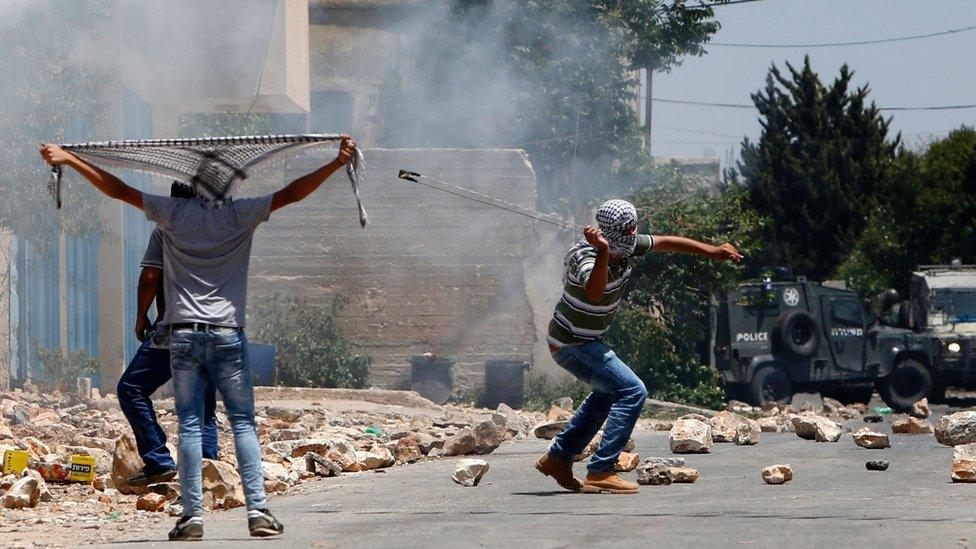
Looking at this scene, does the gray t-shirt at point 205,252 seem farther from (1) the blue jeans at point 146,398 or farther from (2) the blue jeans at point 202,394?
(1) the blue jeans at point 146,398

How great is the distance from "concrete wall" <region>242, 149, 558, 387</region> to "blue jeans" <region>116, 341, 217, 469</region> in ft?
45.0

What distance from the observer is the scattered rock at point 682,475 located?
759 cm

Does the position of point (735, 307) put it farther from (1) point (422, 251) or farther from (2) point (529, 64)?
(2) point (529, 64)

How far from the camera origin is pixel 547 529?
5684 millimetres

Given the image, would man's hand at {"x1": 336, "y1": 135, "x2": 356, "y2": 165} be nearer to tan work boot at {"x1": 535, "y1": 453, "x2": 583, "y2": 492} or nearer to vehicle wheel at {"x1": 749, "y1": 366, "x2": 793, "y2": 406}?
tan work boot at {"x1": 535, "y1": 453, "x2": 583, "y2": 492}

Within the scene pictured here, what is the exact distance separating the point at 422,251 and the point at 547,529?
50.0ft

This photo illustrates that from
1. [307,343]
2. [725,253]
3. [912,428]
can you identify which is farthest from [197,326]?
[307,343]

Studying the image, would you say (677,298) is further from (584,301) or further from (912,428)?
(584,301)

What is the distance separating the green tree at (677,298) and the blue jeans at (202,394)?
15.5 m

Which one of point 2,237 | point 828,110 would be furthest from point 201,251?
point 828,110

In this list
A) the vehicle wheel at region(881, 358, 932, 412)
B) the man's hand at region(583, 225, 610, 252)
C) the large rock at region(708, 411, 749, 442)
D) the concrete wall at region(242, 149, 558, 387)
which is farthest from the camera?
the vehicle wheel at region(881, 358, 932, 412)

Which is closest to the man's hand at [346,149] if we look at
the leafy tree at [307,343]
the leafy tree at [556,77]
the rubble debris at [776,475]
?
the rubble debris at [776,475]

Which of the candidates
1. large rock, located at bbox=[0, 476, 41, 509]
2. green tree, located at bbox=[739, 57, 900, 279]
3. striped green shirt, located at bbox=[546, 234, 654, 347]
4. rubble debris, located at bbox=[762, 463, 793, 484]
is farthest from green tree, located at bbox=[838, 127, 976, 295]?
large rock, located at bbox=[0, 476, 41, 509]

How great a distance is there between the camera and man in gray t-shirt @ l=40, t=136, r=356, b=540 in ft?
18.1
